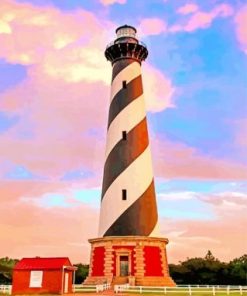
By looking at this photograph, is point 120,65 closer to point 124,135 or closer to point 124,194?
point 124,135

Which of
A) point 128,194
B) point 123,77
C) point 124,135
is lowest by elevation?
point 128,194

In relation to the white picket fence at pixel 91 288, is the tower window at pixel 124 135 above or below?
above

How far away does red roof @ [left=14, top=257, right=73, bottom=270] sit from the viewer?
75.7 ft

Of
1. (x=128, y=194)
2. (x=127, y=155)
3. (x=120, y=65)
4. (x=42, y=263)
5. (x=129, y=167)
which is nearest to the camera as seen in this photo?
(x=42, y=263)

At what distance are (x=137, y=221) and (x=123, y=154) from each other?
489cm

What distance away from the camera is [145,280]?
2762 centimetres

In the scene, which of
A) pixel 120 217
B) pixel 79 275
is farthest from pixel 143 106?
pixel 79 275

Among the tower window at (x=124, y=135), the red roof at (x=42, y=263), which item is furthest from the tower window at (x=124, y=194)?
the red roof at (x=42, y=263)

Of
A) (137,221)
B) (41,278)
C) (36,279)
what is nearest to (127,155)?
(137,221)

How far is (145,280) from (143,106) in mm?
12846

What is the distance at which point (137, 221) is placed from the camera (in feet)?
95.5

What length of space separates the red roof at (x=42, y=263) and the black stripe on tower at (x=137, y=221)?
18.7 feet

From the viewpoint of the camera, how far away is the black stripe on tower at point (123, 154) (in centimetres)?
3048

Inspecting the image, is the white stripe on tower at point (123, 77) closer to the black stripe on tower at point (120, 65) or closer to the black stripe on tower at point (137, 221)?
the black stripe on tower at point (120, 65)
